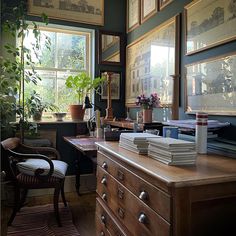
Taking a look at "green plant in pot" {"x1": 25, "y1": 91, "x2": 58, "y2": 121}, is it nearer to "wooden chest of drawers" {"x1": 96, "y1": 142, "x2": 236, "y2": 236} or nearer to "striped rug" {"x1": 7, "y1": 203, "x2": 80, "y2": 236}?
"striped rug" {"x1": 7, "y1": 203, "x2": 80, "y2": 236}

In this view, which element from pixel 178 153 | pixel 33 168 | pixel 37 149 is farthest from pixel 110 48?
pixel 178 153

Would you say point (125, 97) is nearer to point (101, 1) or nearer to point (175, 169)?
point (101, 1)

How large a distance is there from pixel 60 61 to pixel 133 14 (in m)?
1.17

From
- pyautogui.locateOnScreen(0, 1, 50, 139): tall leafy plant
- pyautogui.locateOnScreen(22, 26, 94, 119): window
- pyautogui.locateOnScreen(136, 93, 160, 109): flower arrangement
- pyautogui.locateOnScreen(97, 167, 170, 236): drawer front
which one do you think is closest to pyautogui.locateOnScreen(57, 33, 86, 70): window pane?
pyautogui.locateOnScreen(22, 26, 94, 119): window

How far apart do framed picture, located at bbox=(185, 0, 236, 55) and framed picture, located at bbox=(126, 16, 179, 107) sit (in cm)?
21

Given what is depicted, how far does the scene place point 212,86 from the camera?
5.92 ft

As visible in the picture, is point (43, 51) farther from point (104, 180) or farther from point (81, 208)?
point (104, 180)

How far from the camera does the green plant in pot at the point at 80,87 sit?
10.8 feet

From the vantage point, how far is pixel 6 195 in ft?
9.98

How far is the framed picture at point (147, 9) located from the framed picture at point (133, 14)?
0.14 meters

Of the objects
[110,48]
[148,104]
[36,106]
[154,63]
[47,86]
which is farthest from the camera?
[110,48]

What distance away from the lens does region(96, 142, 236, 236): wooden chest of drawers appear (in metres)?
0.91

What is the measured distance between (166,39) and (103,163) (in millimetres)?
1425

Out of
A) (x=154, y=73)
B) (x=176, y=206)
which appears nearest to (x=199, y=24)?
(x=154, y=73)
